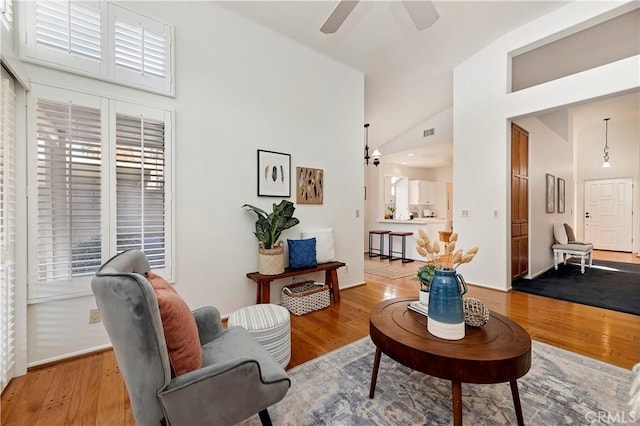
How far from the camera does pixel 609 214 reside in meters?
7.41

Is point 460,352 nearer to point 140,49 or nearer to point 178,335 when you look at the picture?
point 178,335

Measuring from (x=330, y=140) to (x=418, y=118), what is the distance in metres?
3.42

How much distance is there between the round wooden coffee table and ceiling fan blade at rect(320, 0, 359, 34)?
2242 mm

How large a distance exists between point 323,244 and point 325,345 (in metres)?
1.41

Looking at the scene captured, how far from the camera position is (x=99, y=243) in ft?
7.36

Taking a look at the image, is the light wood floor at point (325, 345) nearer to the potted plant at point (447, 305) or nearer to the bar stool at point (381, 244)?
the potted plant at point (447, 305)

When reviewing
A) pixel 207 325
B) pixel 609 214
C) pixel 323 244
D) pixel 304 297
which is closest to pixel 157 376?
pixel 207 325

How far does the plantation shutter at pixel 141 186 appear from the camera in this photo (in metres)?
2.34

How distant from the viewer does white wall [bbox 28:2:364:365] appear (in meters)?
2.24

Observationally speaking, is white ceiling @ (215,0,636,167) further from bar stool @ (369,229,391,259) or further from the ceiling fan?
bar stool @ (369,229,391,259)

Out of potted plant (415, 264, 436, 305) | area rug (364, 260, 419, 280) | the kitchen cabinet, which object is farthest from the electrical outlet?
the kitchen cabinet

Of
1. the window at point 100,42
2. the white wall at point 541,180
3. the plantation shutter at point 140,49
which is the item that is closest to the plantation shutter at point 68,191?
the window at point 100,42

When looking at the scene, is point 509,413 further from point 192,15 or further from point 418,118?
point 418,118

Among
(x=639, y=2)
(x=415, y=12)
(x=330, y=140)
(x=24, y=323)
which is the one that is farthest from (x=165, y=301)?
(x=639, y=2)
